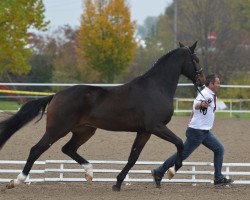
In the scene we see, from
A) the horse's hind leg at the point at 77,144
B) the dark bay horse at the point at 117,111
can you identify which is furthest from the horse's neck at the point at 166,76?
the horse's hind leg at the point at 77,144

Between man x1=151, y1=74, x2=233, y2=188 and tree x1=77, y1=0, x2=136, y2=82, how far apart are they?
24032 millimetres

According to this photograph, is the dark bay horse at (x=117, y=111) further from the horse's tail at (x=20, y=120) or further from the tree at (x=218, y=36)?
the tree at (x=218, y=36)

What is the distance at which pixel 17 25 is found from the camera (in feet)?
85.1

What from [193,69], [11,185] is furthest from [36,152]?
[193,69]

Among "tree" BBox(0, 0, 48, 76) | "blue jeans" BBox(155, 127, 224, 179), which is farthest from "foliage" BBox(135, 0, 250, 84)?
"blue jeans" BBox(155, 127, 224, 179)

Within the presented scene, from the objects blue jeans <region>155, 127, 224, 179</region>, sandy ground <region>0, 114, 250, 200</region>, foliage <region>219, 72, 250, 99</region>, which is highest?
blue jeans <region>155, 127, 224, 179</region>

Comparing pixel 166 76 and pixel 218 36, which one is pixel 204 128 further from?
pixel 218 36

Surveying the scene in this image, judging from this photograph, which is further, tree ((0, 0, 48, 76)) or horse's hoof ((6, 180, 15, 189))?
tree ((0, 0, 48, 76))

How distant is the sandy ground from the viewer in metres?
8.93

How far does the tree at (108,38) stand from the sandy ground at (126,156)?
14.5m

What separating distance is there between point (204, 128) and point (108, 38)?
25.0m

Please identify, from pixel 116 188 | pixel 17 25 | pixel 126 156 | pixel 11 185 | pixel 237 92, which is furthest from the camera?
pixel 17 25

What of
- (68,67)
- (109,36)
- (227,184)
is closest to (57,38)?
(68,67)

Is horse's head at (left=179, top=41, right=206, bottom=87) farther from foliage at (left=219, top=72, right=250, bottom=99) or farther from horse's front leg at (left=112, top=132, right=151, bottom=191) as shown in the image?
foliage at (left=219, top=72, right=250, bottom=99)
